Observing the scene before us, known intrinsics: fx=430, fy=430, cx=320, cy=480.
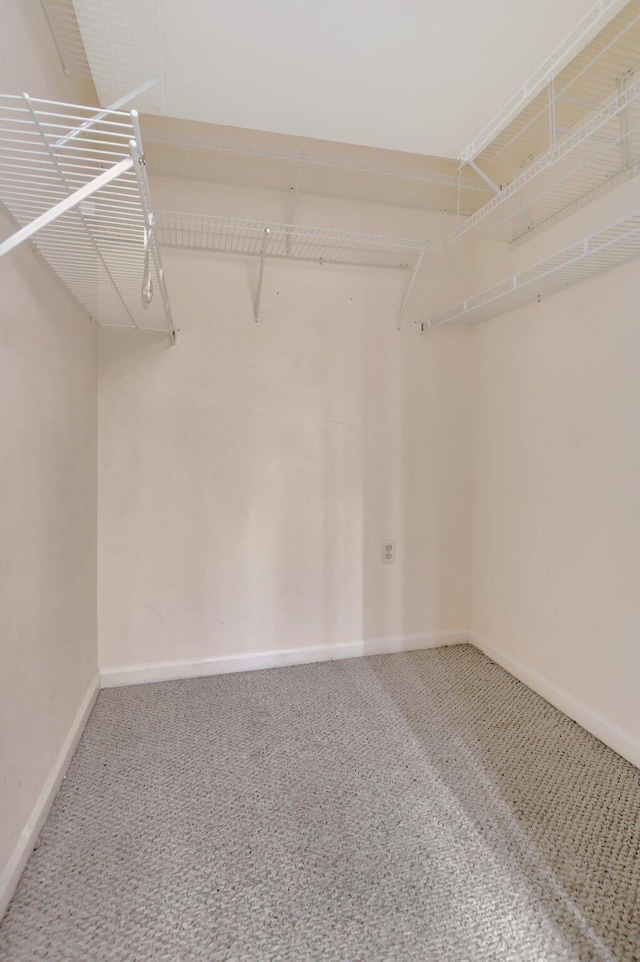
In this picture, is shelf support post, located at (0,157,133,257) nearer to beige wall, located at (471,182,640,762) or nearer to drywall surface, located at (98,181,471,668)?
drywall surface, located at (98,181,471,668)

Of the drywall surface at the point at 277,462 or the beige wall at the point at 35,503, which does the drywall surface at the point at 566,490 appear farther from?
the beige wall at the point at 35,503

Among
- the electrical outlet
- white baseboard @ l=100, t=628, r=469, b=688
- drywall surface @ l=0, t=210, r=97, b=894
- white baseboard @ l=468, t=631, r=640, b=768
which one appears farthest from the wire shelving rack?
white baseboard @ l=468, t=631, r=640, b=768

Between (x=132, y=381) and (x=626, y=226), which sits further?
(x=132, y=381)

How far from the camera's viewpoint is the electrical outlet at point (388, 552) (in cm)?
223

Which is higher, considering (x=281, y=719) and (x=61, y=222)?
(x=61, y=222)

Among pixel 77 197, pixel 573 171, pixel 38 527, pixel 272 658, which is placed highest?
pixel 573 171

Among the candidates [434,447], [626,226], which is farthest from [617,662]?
[626,226]

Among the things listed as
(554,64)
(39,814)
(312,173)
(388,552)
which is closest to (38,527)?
(39,814)

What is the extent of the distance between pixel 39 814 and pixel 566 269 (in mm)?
2368

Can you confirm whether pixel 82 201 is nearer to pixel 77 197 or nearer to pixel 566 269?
pixel 77 197

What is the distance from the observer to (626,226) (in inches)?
51.6

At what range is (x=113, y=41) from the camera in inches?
46.2

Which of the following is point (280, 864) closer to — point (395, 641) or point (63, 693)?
point (63, 693)

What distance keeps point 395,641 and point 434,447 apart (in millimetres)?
1042
